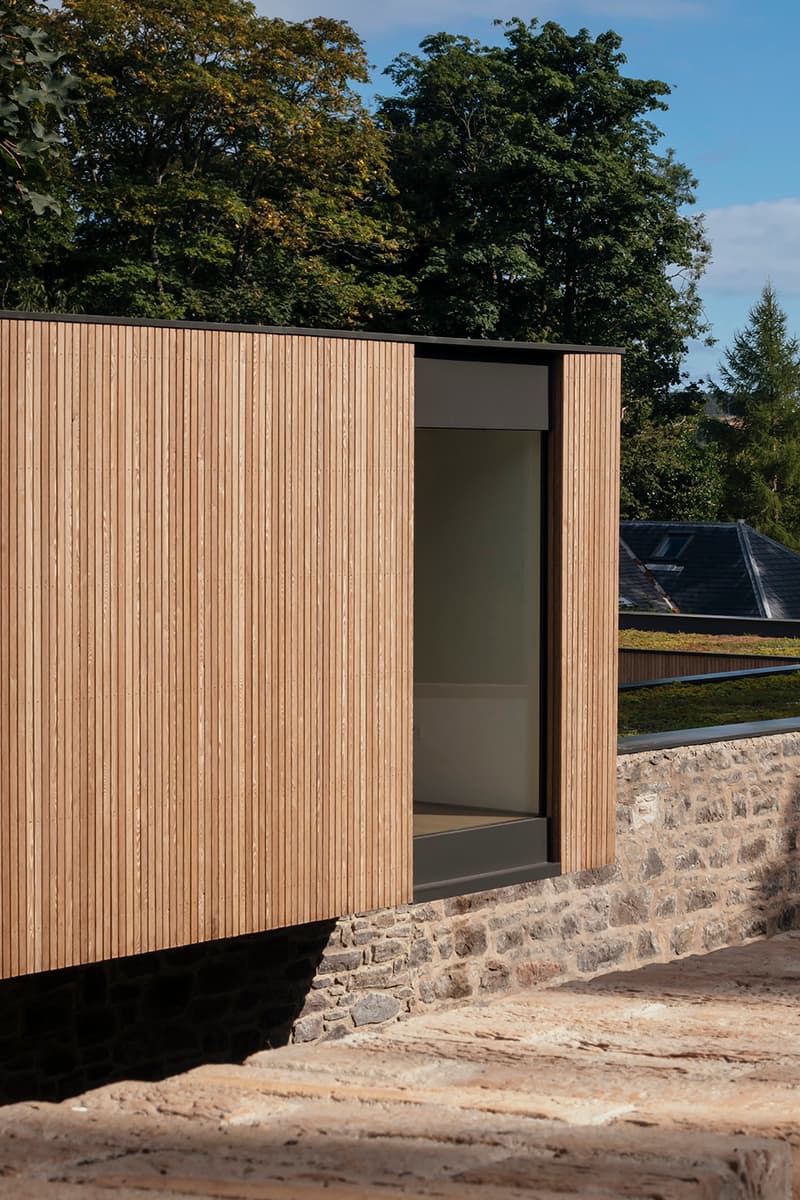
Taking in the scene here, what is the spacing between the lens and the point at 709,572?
2766 centimetres

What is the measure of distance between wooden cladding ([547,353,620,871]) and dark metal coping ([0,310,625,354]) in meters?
0.23

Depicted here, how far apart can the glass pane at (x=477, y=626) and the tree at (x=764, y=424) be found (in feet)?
136

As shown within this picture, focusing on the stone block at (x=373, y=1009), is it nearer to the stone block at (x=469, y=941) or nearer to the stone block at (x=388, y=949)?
the stone block at (x=388, y=949)

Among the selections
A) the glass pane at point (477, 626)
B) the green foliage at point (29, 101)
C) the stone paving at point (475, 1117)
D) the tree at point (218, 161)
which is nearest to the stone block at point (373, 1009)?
the stone paving at point (475, 1117)

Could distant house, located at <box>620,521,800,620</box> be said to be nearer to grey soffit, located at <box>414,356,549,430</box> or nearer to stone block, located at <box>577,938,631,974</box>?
stone block, located at <box>577,938,631,974</box>

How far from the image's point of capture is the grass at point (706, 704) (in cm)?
1102

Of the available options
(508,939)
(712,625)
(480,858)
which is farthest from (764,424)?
(480,858)

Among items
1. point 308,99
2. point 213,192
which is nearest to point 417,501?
point 213,192

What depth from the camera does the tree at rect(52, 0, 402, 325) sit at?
23.1 m

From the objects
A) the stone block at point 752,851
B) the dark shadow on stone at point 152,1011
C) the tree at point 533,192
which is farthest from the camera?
the tree at point 533,192

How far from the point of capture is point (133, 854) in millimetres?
5824

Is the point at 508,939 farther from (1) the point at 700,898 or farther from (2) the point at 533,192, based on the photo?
(2) the point at 533,192

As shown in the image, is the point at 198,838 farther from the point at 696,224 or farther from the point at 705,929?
the point at 696,224

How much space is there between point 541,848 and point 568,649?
3.25ft
